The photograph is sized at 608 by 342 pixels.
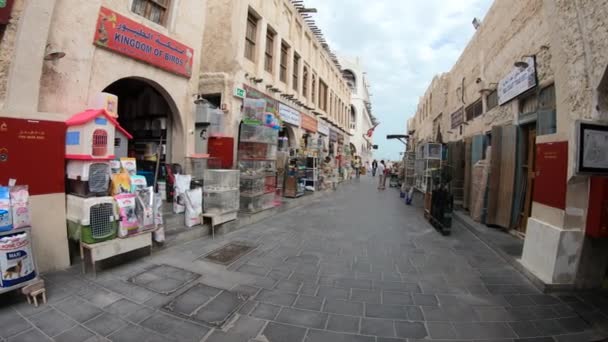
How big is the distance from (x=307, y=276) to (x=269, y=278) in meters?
0.52

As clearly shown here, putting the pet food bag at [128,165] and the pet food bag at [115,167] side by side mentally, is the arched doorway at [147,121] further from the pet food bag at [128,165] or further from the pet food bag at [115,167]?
the pet food bag at [115,167]

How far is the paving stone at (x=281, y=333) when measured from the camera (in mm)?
2533

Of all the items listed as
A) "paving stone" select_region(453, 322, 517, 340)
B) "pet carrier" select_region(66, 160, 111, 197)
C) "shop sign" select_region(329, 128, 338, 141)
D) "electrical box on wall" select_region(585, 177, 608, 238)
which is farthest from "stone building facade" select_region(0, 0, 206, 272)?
"shop sign" select_region(329, 128, 338, 141)

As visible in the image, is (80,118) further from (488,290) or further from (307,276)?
(488,290)

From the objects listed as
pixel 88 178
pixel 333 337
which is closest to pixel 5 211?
pixel 88 178

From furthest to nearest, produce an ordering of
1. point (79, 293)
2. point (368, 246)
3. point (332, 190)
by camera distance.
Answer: point (332, 190) < point (368, 246) < point (79, 293)

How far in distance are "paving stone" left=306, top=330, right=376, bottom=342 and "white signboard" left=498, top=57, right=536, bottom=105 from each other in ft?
19.8

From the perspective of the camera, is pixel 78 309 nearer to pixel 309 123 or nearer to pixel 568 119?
pixel 568 119

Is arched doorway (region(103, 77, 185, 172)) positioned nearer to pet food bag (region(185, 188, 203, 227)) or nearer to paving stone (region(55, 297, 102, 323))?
pet food bag (region(185, 188, 203, 227))

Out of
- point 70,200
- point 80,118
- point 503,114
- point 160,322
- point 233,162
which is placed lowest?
point 160,322

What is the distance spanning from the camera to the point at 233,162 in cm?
834

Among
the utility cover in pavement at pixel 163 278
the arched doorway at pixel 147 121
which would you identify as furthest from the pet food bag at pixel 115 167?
the arched doorway at pixel 147 121

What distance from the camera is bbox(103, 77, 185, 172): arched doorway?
24.7ft

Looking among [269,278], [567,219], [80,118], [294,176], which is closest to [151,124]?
[80,118]
